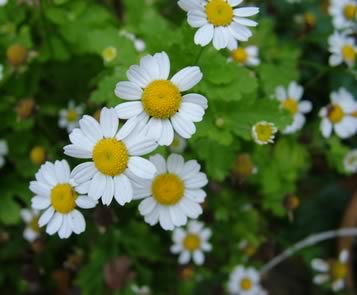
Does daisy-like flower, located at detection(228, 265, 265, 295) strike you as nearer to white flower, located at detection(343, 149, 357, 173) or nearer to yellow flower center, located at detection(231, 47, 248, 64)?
white flower, located at detection(343, 149, 357, 173)

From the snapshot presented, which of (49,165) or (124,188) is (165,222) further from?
(49,165)

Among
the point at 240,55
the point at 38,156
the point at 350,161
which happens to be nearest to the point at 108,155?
the point at 38,156

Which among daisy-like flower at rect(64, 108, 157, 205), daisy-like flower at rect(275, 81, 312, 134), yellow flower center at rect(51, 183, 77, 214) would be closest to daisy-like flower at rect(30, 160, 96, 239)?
yellow flower center at rect(51, 183, 77, 214)

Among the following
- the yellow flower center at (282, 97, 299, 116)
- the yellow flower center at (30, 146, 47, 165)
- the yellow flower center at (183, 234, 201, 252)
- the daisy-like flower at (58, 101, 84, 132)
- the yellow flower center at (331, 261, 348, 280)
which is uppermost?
the yellow flower center at (282, 97, 299, 116)

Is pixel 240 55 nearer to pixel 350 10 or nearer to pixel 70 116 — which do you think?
pixel 350 10

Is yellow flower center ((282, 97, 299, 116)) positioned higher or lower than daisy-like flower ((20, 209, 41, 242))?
higher

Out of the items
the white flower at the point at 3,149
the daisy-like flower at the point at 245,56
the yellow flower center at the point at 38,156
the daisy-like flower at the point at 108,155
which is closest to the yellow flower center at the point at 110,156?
the daisy-like flower at the point at 108,155
